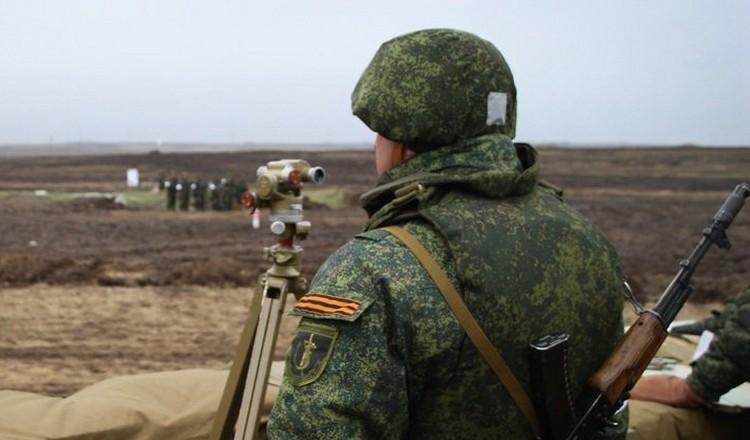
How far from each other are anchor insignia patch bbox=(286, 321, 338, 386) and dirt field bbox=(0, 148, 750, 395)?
6.03 meters

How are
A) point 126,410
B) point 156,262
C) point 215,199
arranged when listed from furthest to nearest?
point 215,199 → point 156,262 → point 126,410

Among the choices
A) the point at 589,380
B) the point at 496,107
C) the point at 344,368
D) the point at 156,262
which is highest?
the point at 496,107

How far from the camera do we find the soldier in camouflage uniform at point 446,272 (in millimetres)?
1915

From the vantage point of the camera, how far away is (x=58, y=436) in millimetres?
3443

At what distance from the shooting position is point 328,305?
6.30ft

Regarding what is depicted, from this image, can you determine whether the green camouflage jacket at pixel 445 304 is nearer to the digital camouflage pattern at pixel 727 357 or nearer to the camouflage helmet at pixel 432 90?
the camouflage helmet at pixel 432 90

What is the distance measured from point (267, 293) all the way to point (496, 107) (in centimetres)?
122

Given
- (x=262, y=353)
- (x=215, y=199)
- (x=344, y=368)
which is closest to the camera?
(x=344, y=368)

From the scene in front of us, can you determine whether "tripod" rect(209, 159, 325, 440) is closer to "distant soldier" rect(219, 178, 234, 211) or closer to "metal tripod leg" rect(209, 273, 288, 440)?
"metal tripod leg" rect(209, 273, 288, 440)

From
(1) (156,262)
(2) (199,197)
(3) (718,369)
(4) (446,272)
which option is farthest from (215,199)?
(4) (446,272)

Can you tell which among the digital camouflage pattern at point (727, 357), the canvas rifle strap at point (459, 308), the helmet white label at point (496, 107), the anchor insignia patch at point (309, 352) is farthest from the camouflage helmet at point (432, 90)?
the digital camouflage pattern at point (727, 357)

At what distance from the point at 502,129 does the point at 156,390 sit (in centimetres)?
213

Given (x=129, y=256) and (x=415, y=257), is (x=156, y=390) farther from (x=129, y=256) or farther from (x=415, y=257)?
(x=129, y=256)

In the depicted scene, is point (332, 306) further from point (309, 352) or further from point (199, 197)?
point (199, 197)
